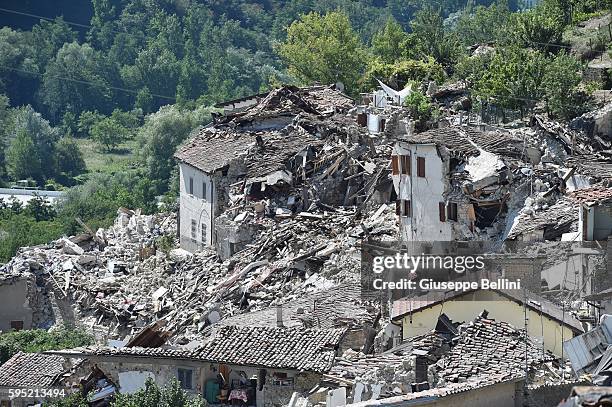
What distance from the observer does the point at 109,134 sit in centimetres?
12238

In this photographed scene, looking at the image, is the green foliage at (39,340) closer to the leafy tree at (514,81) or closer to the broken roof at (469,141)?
the broken roof at (469,141)

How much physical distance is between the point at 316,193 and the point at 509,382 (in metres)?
22.1

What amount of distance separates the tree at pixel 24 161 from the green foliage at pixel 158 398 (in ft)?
289

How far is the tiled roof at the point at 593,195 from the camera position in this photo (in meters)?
35.9

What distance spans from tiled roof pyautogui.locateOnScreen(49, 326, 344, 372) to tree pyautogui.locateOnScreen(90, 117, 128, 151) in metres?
90.9

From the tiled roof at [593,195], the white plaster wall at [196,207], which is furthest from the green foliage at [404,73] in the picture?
the tiled roof at [593,195]

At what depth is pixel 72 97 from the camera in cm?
13850

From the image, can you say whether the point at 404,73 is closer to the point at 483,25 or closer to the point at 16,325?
the point at 16,325

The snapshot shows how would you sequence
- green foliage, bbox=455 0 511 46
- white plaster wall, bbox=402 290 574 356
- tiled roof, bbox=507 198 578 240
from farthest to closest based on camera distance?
green foliage, bbox=455 0 511 46
tiled roof, bbox=507 198 578 240
white plaster wall, bbox=402 290 574 356

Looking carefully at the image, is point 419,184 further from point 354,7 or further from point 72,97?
point 354,7

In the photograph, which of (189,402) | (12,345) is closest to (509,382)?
(189,402)

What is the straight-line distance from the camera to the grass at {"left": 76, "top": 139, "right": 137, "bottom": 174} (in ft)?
375

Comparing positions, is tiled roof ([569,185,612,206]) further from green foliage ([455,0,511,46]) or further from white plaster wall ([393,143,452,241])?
green foliage ([455,0,511,46])

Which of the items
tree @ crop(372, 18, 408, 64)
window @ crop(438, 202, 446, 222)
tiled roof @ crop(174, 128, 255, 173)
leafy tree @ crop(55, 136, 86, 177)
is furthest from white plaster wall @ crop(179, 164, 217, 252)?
leafy tree @ crop(55, 136, 86, 177)
